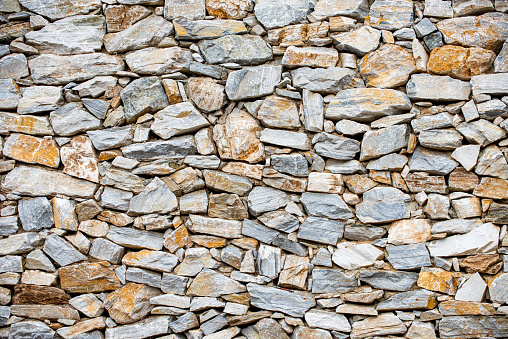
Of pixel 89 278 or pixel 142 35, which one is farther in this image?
pixel 142 35

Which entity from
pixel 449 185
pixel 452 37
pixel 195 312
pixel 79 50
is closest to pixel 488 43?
pixel 452 37

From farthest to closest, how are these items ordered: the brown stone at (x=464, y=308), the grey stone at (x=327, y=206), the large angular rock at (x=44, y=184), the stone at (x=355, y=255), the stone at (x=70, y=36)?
the stone at (x=70, y=36)
the large angular rock at (x=44, y=184)
the grey stone at (x=327, y=206)
the stone at (x=355, y=255)
the brown stone at (x=464, y=308)

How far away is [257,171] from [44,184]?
2076mm

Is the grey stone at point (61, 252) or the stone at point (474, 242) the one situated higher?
the stone at point (474, 242)

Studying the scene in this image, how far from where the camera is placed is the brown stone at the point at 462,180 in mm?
2971

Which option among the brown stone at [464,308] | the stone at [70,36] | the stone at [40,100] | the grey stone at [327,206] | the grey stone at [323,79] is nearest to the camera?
the brown stone at [464,308]

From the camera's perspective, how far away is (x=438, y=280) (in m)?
2.91

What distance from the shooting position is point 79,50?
3635 millimetres

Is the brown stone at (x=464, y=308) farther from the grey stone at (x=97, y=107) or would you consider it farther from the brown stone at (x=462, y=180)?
the grey stone at (x=97, y=107)

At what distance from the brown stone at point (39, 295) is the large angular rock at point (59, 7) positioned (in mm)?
2742

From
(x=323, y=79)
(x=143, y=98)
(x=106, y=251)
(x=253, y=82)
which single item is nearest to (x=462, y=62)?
(x=323, y=79)

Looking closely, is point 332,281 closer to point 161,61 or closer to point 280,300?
point 280,300

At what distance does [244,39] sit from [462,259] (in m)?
2.80

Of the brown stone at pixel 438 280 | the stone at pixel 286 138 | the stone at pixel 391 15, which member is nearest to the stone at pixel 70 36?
the stone at pixel 286 138
